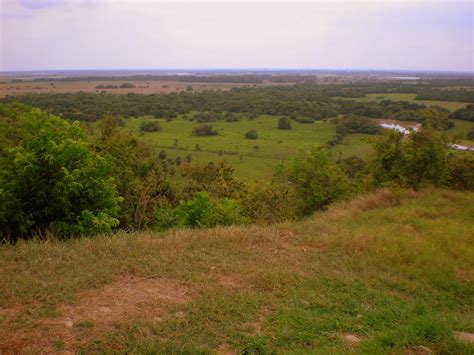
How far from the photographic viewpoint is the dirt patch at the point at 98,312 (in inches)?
149

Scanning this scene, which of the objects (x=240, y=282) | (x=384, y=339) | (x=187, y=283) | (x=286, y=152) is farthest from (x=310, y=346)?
(x=286, y=152)

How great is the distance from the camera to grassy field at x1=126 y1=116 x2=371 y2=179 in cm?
4203

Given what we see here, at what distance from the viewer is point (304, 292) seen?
212 inches

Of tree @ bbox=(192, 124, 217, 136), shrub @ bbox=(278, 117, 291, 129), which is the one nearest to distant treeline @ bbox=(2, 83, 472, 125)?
shrub @ bbox=(278, 117, 291, 129)

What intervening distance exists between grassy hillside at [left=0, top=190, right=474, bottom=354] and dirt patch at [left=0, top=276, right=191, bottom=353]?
0.05 ft

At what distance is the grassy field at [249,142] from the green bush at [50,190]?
27.0m

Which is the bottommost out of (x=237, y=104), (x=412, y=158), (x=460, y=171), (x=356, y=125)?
(x=356, y=125)

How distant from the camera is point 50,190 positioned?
6.90 meters

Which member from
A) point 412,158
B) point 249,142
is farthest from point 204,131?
point 412,158

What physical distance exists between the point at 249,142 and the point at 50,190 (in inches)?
1867

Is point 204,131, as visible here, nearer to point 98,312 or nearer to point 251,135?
point 251,135

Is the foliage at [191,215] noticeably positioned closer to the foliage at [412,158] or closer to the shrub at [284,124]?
the foliage at [412,158]

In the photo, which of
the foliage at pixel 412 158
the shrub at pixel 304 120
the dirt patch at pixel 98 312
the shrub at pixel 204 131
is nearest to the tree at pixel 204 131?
the shrub at pixel 204 131

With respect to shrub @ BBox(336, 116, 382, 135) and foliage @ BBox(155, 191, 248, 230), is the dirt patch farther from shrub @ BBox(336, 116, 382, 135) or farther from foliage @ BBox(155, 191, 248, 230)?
shrub @ BBox(336, 116, 382, 135)
